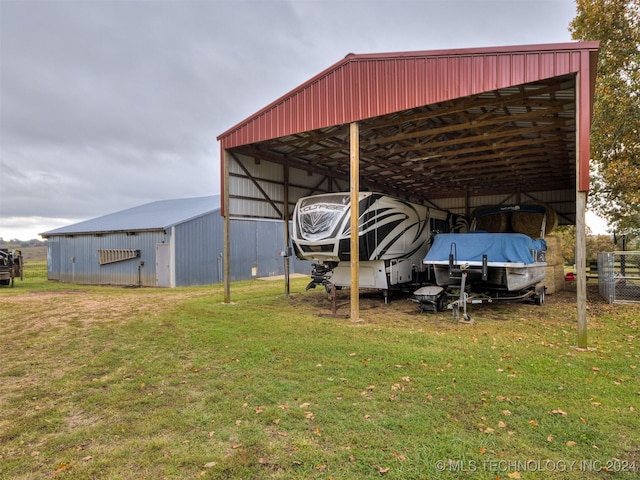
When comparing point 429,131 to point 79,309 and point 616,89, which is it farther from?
point 79,309

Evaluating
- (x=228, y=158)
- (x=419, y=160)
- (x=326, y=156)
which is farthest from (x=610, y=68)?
(x=228, y=158)

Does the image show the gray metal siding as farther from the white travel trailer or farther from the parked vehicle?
the white travel trailer

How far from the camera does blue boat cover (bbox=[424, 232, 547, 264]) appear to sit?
8742 millimetres

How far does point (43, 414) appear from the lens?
13.0 ft

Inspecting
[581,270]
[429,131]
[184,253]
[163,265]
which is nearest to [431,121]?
[429,131]

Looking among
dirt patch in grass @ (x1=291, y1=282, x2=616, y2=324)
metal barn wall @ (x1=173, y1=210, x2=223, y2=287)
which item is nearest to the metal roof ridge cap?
dirt patch in grass @ (x1=291, y1=282, x2=616, y2=324)

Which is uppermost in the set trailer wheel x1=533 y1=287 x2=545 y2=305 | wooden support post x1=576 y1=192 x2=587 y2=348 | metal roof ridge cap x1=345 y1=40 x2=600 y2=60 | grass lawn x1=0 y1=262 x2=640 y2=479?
metal roof ridge cap x1=345 y1=40 x2=600 y2=60

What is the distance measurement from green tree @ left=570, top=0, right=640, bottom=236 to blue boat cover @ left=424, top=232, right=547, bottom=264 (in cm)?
894

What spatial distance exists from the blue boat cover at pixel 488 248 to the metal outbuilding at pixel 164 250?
533 inches

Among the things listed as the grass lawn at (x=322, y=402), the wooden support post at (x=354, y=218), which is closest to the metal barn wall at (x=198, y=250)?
the grass lawn at (x=322, y=402)

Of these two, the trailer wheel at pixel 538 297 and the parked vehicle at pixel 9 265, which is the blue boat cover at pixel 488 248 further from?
the parked vehicle at pixel 9 265

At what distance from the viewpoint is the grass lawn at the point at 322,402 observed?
299cm

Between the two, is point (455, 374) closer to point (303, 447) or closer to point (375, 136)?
point (303, 447)

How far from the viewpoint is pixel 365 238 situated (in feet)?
32.0
